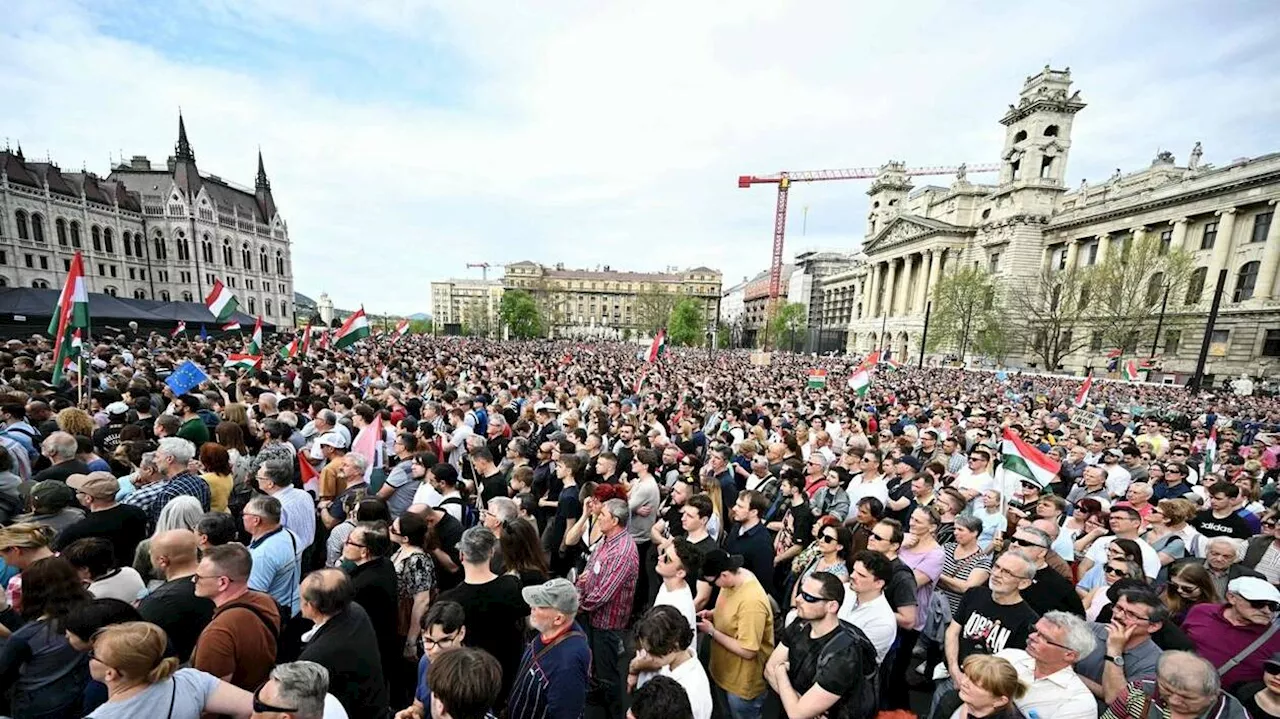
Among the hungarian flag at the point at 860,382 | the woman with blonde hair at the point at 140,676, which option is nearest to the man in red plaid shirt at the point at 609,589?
the woman with blonde hair at the point at 140,676

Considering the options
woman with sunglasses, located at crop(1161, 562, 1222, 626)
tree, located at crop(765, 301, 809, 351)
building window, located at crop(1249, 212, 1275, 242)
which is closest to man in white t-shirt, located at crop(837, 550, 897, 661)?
woman with sunglasses, located at crop(1161, 562, 1222, 626)

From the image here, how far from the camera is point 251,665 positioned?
2.46 meters

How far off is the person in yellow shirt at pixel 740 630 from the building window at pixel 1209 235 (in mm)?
48811

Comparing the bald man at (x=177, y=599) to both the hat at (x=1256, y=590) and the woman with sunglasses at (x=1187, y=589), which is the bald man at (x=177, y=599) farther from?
the woman with sunglasses at (x=1187, y=589)

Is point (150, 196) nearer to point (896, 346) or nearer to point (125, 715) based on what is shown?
point (125, 715)

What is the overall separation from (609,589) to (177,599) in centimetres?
237

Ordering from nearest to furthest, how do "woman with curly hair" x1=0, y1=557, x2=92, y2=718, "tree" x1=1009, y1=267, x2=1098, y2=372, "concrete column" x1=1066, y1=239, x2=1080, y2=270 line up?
"woman with curly hair" x1=0, y1=557, x2=92, y2=718
"tree" x1=1009, y1=267, x2=1098, y2=372
"concrete column" x1=1066, y1=239, x2=1080, y2=270

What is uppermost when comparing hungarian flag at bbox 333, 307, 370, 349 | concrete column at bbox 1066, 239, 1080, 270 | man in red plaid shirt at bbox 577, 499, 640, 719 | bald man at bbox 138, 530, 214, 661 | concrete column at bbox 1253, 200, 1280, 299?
concrete column at bbox 1066, 239, 1080, 270

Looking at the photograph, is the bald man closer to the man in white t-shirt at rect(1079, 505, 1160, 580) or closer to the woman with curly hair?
the woman with curly hair

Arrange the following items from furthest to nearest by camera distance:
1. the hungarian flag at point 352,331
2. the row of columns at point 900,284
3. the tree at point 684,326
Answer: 1. the tree at point 684,326
2. the row of columns at point 900,284
3. the hungarian flag at point 352,331

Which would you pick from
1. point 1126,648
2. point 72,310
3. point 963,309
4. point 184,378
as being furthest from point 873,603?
point 963,309

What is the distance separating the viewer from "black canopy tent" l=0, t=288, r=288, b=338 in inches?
850

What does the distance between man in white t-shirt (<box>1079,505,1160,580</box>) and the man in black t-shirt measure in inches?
114

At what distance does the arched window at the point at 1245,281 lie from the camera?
31719 mm
